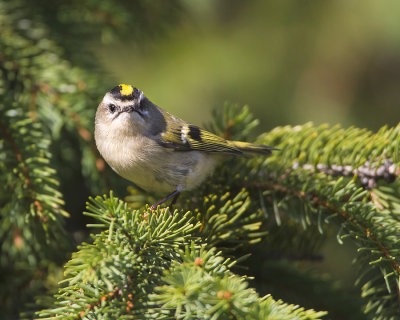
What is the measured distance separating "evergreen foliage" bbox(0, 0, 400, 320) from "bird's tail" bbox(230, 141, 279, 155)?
0.05m

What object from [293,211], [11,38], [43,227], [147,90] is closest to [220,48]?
[147,90]

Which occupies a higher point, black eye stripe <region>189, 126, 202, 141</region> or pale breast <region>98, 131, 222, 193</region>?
black eye stripe <region>189, 126, 202, 141</region>

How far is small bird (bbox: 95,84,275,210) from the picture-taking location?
164 centimetres

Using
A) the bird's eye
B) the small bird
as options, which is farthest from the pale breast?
the bird's eye

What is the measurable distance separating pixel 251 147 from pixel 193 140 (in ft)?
1.01

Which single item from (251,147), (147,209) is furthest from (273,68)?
(147,209)

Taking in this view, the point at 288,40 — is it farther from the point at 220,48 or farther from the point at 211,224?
the point at 211,224

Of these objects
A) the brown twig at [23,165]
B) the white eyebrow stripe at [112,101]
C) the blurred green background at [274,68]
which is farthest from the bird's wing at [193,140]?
the blurred green background at [274,68]

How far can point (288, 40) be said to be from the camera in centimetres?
279

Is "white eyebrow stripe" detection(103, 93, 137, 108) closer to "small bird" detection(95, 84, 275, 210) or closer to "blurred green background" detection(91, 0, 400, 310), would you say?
"small bird" detection(95, 84, 275, 210)

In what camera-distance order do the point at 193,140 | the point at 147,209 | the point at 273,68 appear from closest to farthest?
1. the point at 147,209
2. the point at 193,140
3. the point at 273,68

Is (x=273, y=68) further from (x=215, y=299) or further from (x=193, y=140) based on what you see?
(x=215, y=299)

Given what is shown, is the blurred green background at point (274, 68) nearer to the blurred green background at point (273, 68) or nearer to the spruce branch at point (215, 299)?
the blurred green background at point (273, 68)

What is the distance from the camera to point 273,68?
2.92 meters
